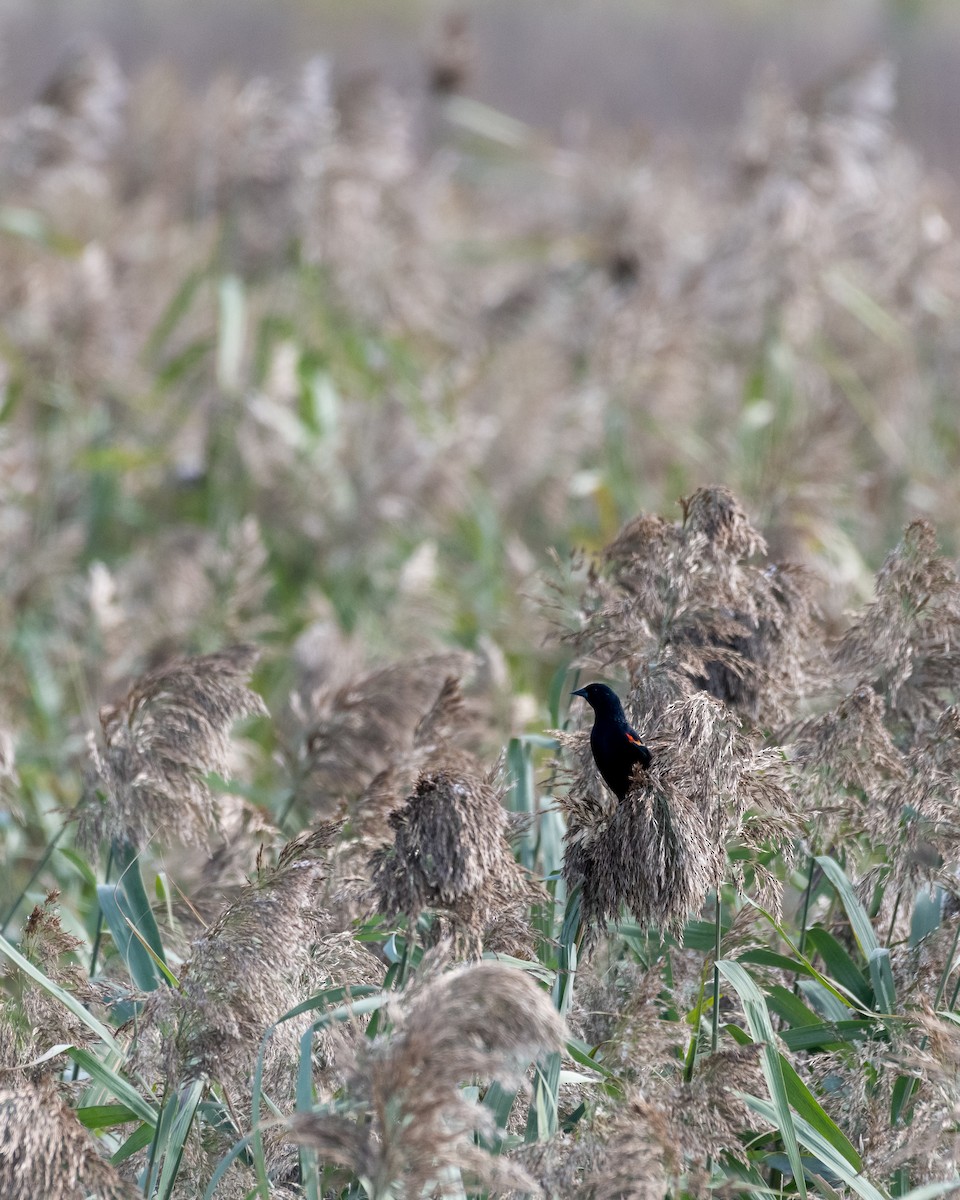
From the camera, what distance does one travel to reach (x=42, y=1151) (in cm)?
165

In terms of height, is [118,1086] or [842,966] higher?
[842,966]

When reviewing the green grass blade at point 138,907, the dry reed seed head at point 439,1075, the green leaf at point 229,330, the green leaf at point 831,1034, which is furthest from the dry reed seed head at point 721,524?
the green leaf at point 229,330

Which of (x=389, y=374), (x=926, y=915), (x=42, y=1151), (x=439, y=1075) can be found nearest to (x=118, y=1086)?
(x=42, y=1151)

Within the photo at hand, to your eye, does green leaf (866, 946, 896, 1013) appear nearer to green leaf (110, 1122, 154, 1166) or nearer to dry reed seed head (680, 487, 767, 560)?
dry reed seed head (680, 487, 767, 560)

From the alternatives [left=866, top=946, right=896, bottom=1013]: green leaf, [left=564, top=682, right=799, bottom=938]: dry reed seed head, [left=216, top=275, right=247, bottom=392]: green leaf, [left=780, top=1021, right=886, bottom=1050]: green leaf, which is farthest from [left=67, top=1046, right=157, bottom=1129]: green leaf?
[left=216, top=275, right=247, bottom=392]: green leaf

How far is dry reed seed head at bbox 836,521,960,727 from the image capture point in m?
2.09

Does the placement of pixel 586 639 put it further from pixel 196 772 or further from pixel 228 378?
pixel 228 378

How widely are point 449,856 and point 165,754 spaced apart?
2.16ft

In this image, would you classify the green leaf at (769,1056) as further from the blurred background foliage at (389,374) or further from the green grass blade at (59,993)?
the blurred background foliage at (389,374)

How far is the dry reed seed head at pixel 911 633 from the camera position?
6.86 feet

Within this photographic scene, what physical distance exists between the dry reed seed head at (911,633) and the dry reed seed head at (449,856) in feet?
2.22

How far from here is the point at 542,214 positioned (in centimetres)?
754

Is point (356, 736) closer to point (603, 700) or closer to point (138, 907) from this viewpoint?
point (138, 907)

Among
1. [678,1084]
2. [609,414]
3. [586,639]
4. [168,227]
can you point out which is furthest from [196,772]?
[168,227]
